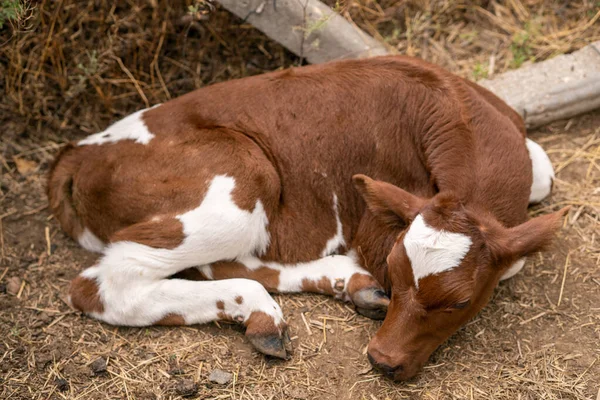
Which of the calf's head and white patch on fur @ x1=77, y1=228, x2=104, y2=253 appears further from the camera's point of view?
white patch on fur @ x1=77, y1=228, x2=104, y2=253

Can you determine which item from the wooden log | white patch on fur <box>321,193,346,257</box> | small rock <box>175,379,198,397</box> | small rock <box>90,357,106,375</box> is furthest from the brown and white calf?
the wooden log

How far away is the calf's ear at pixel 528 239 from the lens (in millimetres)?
3938

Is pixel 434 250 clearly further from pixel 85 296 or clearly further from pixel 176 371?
pixel 85 296

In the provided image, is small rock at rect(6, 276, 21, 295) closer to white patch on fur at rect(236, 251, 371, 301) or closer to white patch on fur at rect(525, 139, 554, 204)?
white patch on fur at rect(236, 251, 371, 301)

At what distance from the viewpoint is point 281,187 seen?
483 cm

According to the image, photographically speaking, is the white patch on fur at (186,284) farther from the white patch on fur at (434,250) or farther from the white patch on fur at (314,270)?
the white patch on fur at (434,250)

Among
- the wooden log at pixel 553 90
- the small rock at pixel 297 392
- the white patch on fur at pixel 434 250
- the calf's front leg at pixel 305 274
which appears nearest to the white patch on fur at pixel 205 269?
the calf's front leg at pixel 305 274

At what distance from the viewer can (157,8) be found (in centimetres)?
595

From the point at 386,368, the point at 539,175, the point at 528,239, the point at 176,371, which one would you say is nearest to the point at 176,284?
the point at 176,371

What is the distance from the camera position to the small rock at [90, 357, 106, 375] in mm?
4371

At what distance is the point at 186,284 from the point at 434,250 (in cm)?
161

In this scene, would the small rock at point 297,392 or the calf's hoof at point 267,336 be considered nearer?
the small rock at point 297,392

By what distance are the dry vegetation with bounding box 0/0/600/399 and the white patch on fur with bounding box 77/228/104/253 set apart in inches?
3.5

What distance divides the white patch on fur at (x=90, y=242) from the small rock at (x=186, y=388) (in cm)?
Answer: 128
